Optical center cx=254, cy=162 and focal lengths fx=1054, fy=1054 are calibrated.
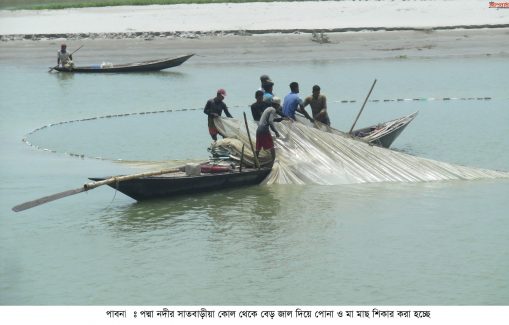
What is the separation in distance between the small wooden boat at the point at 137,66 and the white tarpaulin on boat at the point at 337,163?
55.2 feet

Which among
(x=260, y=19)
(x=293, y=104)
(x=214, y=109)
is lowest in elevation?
(x=214, y=109)

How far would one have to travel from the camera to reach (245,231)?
14164 mm

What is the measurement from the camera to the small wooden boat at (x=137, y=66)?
32.8 meters

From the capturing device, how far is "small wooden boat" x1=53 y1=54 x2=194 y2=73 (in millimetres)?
32844

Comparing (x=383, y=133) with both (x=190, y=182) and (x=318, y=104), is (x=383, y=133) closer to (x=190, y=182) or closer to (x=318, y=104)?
(x=318, y=104)

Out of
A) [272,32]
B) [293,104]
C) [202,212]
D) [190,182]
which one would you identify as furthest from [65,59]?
[202,212]

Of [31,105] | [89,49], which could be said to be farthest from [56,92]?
[89,49]

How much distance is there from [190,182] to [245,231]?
5.10ft

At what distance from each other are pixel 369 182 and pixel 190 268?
4499 millimetres

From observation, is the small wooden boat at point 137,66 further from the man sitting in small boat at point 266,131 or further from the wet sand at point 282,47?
the man sitting in small boat at point 266,131

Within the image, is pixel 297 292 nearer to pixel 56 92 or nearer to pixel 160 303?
pixel 160 303

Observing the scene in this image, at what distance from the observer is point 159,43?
38.0 m

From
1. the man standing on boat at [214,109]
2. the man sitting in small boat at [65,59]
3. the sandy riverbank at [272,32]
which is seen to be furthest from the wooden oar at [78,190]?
the sandy riverbank at [272,32]

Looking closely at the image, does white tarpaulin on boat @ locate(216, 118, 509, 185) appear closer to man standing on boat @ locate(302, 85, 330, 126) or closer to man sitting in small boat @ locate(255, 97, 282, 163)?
man sitting in small boat @ locate(255, 97, 282, 163)
